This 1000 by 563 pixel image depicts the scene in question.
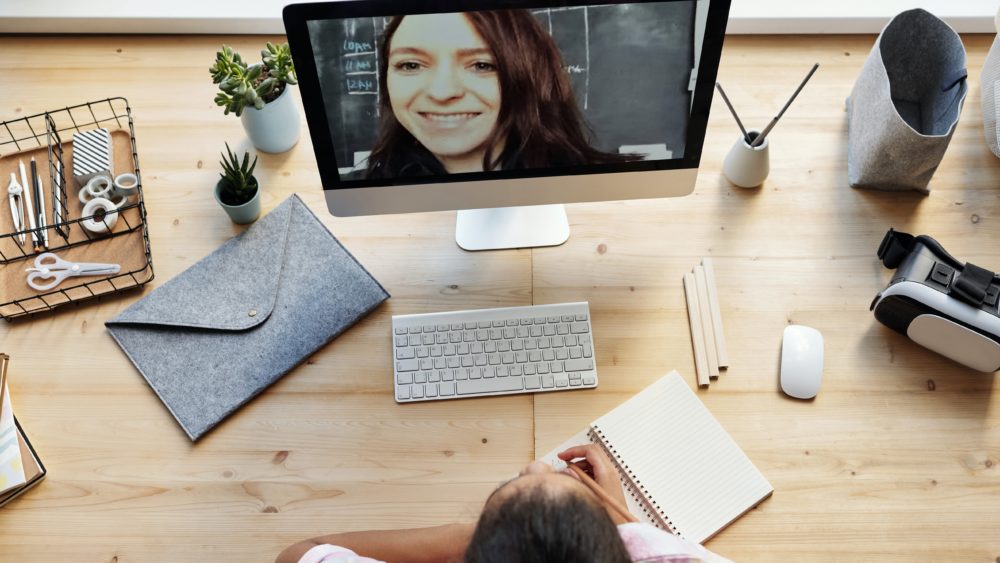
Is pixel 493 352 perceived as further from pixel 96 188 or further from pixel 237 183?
pixel 96 188

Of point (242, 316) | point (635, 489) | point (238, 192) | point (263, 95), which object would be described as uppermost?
point (263, 95)

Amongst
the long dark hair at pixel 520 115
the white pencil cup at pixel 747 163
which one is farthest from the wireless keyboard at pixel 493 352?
the white pencil cup at pixel 747 163

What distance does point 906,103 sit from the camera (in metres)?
1.23

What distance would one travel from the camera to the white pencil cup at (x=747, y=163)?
1134 mm

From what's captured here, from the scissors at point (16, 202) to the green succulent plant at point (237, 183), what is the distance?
29 cm

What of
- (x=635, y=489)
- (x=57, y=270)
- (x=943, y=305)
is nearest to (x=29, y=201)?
(x=57, y=270)

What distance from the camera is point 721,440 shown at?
3.22ft

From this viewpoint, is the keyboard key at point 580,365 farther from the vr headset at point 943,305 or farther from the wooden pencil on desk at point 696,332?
the vr headset at point 943,305

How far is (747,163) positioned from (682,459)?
17.5 inches

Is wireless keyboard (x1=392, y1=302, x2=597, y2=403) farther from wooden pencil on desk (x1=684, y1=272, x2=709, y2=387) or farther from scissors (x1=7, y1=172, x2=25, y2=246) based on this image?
scissors (x1=7, y1=172, x2=25, y2=246)

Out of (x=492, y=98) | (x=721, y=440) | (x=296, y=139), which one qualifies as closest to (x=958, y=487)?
(x=721, y=440)

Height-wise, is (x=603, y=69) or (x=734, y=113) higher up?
(x=603, y=69)

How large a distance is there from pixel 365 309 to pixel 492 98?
35 centimetres

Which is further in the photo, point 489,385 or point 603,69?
point 489,385
